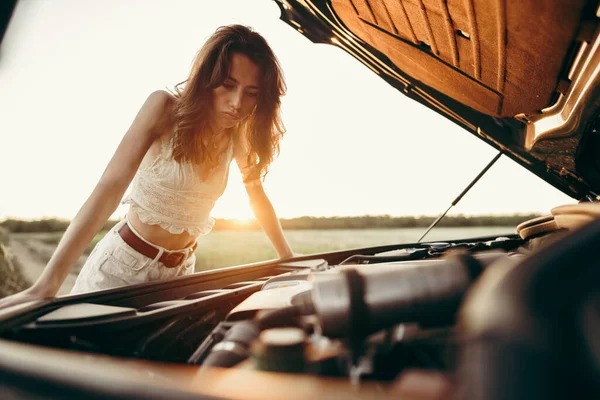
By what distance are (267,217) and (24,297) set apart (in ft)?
3.92

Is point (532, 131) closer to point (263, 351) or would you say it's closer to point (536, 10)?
point (536, 10)

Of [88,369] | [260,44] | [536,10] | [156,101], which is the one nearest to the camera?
[88,369]

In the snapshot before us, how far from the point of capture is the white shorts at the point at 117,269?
1.53m

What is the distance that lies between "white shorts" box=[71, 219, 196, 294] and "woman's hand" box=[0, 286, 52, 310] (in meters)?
0.63

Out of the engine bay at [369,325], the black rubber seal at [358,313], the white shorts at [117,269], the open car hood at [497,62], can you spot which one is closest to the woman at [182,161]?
the white shorts at [117,269]

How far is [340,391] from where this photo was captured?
38cm

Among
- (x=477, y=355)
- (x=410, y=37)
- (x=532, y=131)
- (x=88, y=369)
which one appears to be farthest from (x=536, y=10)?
(x=88, y=369)

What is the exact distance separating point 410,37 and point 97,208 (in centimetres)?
129

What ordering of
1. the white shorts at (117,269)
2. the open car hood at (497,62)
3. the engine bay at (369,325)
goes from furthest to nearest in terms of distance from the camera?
the white shorts at (117,269), the open car hood at (497,62), the engine bay at (369,325)

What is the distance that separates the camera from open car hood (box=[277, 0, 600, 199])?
3.09ft

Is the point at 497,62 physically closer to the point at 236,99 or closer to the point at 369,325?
the point at 236,99

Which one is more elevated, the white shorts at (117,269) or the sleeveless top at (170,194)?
the sleeveless top at (170,194)

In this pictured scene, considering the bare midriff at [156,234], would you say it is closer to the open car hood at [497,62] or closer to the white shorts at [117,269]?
the white shorts at [117,269]

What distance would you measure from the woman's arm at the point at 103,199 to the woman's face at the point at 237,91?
0.25 meters
